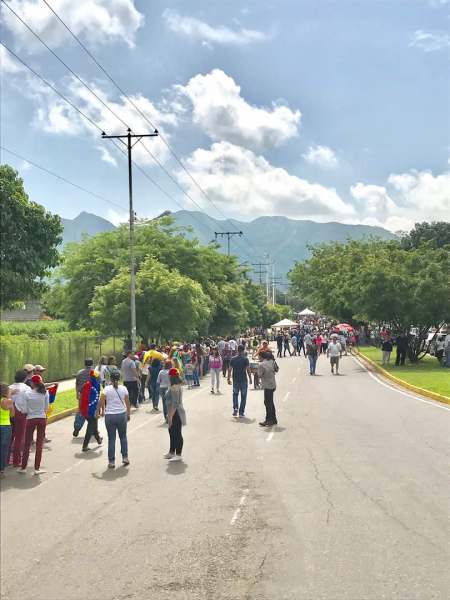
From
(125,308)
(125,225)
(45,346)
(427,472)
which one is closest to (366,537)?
(427,472)

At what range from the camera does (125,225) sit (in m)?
42.5

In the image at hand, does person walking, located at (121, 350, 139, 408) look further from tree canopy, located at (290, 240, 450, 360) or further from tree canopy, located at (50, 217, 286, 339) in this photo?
tree canopy, located at (290, 240, 450, 360)

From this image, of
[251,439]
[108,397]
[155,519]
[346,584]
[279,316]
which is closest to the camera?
[346,584]

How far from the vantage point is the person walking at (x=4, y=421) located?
10.5 meters

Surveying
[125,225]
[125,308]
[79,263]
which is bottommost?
[125,308]

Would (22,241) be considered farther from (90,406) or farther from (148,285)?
(90,406)

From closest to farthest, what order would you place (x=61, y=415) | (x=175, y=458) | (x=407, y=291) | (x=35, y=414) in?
(x=35, y=414), (x=175, y=458), (x=61, y=415), (x=407, y=291)

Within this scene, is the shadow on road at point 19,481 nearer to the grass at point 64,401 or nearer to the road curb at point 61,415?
the road curb at point 61,415

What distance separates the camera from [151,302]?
33.8m

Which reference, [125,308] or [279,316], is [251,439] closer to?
[125,308]

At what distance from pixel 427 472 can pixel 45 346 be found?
21.2 meters

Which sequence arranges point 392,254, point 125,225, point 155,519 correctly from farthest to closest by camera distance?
point 125,225 < point 392,254 < point 155,519

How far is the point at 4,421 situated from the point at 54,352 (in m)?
19.6

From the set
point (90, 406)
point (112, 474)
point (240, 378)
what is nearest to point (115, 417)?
point (112, 474)
